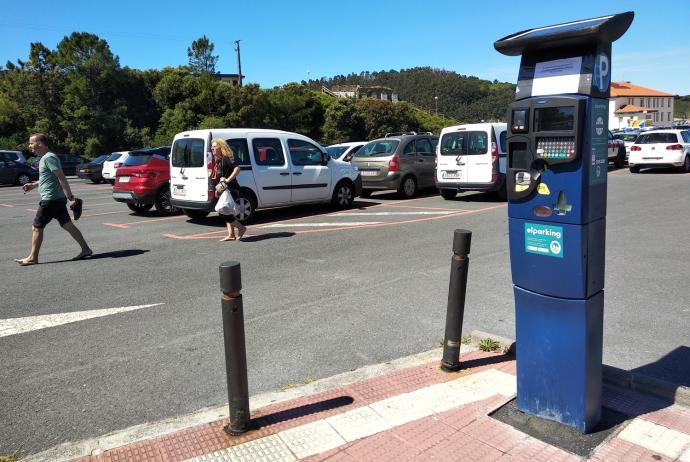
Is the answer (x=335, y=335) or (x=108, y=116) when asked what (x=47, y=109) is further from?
(x=335, y=335)

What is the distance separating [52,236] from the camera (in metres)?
10.3

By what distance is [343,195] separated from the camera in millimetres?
12867

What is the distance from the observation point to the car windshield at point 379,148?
14672 millimetres

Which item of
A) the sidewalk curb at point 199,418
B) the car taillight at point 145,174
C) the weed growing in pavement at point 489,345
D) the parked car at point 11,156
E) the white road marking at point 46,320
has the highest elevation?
the parked car at point 11,156

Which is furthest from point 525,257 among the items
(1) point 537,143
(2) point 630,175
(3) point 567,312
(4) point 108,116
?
(4) point 108,116

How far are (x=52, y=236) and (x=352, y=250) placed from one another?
5953 millimetres

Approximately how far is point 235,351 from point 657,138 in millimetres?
21023

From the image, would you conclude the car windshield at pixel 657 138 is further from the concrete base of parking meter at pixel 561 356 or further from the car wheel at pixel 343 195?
the concrete base of parking meter at pixel 561 356

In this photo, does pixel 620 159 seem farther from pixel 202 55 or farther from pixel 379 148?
pixel 202 55

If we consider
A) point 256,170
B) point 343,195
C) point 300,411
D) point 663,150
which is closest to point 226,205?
point 256,170

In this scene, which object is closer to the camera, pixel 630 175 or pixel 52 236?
pixel 52 236

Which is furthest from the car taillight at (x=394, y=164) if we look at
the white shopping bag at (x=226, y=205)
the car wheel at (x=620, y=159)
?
the car wheel at (x=620, y=159)

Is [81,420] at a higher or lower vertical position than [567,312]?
lower

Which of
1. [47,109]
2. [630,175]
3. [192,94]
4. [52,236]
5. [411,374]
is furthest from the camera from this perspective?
[192,94]
